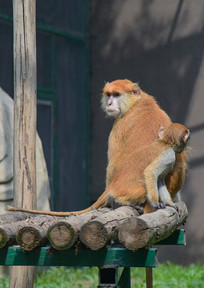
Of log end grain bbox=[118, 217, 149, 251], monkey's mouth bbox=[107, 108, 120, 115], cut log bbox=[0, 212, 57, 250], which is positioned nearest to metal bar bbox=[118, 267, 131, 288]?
cut log bbox=[0, 212, 57, 250]

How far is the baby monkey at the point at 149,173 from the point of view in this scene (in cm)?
395

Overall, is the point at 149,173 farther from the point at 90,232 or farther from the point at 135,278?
the point at 135,278

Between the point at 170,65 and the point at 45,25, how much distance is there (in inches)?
63.7

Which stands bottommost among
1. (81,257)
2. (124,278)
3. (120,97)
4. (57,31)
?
(124,278)

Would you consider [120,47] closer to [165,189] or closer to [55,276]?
[55,276]

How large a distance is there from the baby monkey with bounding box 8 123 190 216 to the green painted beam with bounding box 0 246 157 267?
60 centimetres

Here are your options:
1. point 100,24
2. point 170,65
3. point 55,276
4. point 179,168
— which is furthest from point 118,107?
point 100,24

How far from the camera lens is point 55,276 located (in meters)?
6.47

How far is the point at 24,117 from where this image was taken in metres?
4.56

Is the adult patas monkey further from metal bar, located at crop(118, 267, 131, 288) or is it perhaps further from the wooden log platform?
the wooden log platform

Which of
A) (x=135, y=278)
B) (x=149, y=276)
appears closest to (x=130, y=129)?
(x=149, y=276)

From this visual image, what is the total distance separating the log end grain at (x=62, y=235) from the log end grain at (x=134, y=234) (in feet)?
0.83

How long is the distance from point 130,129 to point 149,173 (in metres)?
0.53

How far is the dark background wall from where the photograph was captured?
739 cm
